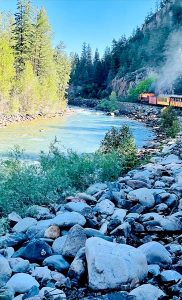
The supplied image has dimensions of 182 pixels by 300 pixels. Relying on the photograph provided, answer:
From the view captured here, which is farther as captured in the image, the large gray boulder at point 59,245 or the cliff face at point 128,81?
the cliff face at point 128,81

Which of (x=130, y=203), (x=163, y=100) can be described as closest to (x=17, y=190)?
(x=130, y=203)

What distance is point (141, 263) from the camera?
4438 millimetres

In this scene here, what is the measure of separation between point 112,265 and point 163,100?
53.9 metres

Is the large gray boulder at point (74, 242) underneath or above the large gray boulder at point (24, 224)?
above

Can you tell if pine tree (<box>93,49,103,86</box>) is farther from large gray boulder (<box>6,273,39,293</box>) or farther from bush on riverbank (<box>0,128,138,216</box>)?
large gray boulder (<box>6,273,39,293</box>)

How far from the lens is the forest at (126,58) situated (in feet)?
322

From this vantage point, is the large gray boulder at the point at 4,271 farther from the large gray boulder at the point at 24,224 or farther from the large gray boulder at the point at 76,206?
the large gray boulder at the point at 76,206

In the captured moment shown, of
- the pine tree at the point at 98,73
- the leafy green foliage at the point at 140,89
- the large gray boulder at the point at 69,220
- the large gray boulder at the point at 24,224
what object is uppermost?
the pine tree at the point at 98,73

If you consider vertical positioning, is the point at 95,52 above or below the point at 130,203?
above

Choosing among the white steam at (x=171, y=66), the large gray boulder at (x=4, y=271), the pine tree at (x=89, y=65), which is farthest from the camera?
the pine tree at (x=89, y=65)

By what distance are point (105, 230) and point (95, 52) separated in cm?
11458

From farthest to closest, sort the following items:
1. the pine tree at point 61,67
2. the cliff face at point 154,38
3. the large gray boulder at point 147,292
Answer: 1. the cliff face at point 154,38
2. the pine tree at point 61,67
3. the large gray boulder at point 147,292

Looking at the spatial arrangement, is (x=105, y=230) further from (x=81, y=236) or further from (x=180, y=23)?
(x=180, y=23)

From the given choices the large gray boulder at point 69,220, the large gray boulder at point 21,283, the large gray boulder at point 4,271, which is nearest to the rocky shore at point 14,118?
the large gray boulder at point 69,220
